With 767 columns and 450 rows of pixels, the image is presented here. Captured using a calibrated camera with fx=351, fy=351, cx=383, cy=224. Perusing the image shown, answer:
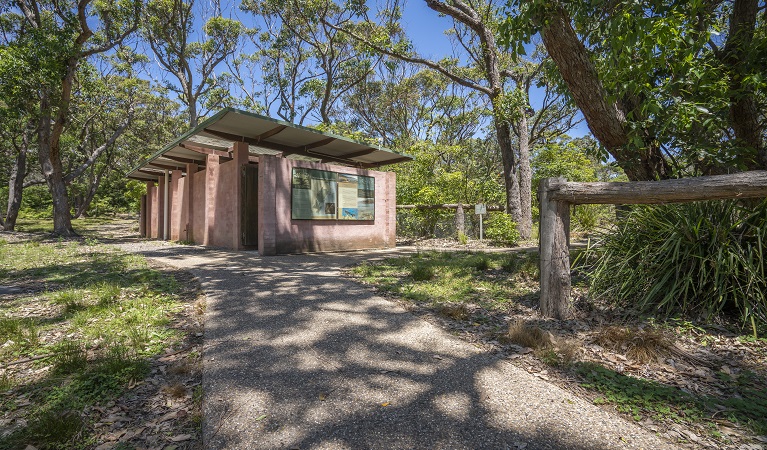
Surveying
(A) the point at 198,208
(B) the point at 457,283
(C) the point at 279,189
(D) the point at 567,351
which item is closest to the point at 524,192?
(C) the point at 279,189

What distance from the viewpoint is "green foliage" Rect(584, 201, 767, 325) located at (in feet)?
10.1

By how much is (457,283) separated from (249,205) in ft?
23.5

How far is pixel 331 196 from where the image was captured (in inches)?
373

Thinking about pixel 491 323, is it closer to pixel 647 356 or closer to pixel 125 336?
pixel 647 356

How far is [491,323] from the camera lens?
10.8ft

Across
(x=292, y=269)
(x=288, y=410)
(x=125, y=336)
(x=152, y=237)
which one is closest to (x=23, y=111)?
(x=152, y=237)

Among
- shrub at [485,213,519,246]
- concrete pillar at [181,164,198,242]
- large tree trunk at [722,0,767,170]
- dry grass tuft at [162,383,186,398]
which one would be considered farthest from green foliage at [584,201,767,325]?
concrete pillar at [181,164,198,242]

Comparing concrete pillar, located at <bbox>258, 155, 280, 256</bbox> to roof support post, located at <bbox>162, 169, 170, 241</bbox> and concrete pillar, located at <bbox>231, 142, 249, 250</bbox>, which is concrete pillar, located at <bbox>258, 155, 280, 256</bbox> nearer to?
concrete pillar, located at <bbox>231, 142, 249, 250</bbox>

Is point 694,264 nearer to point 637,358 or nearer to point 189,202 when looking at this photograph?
point 637,358

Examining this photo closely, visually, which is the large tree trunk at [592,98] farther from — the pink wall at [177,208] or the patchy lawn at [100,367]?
the pink wall at [177,208]

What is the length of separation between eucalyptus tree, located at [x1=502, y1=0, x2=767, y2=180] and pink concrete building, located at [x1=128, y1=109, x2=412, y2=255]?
5973mm

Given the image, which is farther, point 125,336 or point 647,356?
point 125,336

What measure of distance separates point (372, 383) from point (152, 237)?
1838cm

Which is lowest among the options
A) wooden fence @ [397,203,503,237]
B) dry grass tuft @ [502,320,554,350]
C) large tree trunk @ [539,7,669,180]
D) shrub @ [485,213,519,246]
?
dry grass tuft @ [502,320,554,350]
